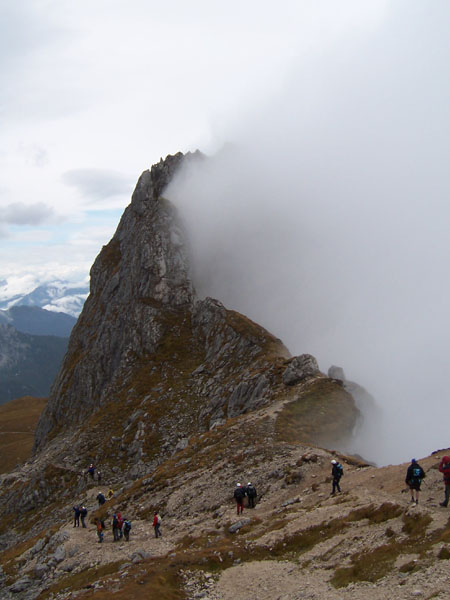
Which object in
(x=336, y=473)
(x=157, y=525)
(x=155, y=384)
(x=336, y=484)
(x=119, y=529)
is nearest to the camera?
(x=336, y=473)

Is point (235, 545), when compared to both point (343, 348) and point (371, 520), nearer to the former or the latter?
point (371, 520)

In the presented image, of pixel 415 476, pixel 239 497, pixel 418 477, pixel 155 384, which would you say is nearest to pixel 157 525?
pixel 239 497

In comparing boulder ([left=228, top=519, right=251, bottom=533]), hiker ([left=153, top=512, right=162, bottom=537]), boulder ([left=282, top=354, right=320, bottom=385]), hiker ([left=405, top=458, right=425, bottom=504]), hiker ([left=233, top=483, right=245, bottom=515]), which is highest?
boulder ([left=282, top=354, right=320, bottom=385])

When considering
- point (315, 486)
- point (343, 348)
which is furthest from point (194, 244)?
point (315, 486)

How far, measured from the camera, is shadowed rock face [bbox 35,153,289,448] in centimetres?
9650

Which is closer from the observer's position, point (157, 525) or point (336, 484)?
point (336, 484)

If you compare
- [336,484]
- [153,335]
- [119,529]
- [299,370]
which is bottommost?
[119,529]

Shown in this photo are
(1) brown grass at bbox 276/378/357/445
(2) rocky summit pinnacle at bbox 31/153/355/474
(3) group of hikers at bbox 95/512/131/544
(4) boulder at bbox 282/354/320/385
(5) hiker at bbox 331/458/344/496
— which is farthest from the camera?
(2) rocky summit pinnacle at bbox 31/153/355/474

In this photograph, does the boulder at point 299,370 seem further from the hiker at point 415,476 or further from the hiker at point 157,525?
the hiker at point 415,476

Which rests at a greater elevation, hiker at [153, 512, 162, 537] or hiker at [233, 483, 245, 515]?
hiker at [233, 483, 245, 515]

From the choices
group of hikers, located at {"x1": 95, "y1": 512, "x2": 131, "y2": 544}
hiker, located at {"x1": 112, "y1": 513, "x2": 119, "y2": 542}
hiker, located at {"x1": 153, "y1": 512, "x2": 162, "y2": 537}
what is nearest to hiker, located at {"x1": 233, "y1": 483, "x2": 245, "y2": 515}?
hiker, located at {"x1": 153, "y1": 512, "x2": 162, "y2": 537}

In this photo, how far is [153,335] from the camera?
11694cm

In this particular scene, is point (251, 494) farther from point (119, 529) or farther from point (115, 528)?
point (115, 528)

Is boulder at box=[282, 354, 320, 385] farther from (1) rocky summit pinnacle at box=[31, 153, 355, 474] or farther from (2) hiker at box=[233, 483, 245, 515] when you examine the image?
(2) hiker at box=[233, 483, 245, 515]
